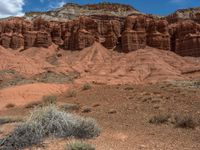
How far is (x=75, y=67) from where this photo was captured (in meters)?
57.3

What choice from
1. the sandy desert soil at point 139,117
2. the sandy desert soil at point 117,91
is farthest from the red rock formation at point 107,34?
the sandy desert soil at point 139,117

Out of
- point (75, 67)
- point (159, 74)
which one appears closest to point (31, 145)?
point (159, 74)

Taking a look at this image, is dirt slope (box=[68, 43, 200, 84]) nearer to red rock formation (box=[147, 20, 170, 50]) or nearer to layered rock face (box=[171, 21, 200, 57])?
red rock formation (box=[147, 20, 170, 50])

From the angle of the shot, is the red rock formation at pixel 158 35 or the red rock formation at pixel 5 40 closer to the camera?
the red rock formation at pixel 158 35

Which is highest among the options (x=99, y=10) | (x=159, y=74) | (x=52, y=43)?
(x=99, y=10)

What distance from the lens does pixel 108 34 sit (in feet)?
236

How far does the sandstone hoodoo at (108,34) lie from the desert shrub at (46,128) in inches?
2267

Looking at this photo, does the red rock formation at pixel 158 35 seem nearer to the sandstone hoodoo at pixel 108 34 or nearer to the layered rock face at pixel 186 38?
the sandstone hoodoo at pixel 108 34

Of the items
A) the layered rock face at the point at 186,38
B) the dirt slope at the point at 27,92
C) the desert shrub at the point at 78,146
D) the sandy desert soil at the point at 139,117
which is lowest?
the dirt slope at the point at 27,92

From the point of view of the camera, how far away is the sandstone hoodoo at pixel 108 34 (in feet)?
226

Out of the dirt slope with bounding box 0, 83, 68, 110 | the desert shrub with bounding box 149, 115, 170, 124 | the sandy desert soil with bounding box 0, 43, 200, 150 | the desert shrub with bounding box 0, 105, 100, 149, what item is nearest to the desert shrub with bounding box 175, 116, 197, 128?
the sandy desert soil with bounding box 0, 43, 200, 150

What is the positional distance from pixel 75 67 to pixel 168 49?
20.8 metres

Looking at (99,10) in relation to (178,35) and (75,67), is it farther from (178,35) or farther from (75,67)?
(75,67)

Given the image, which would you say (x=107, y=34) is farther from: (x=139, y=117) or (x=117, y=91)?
(x=139, y=117)
